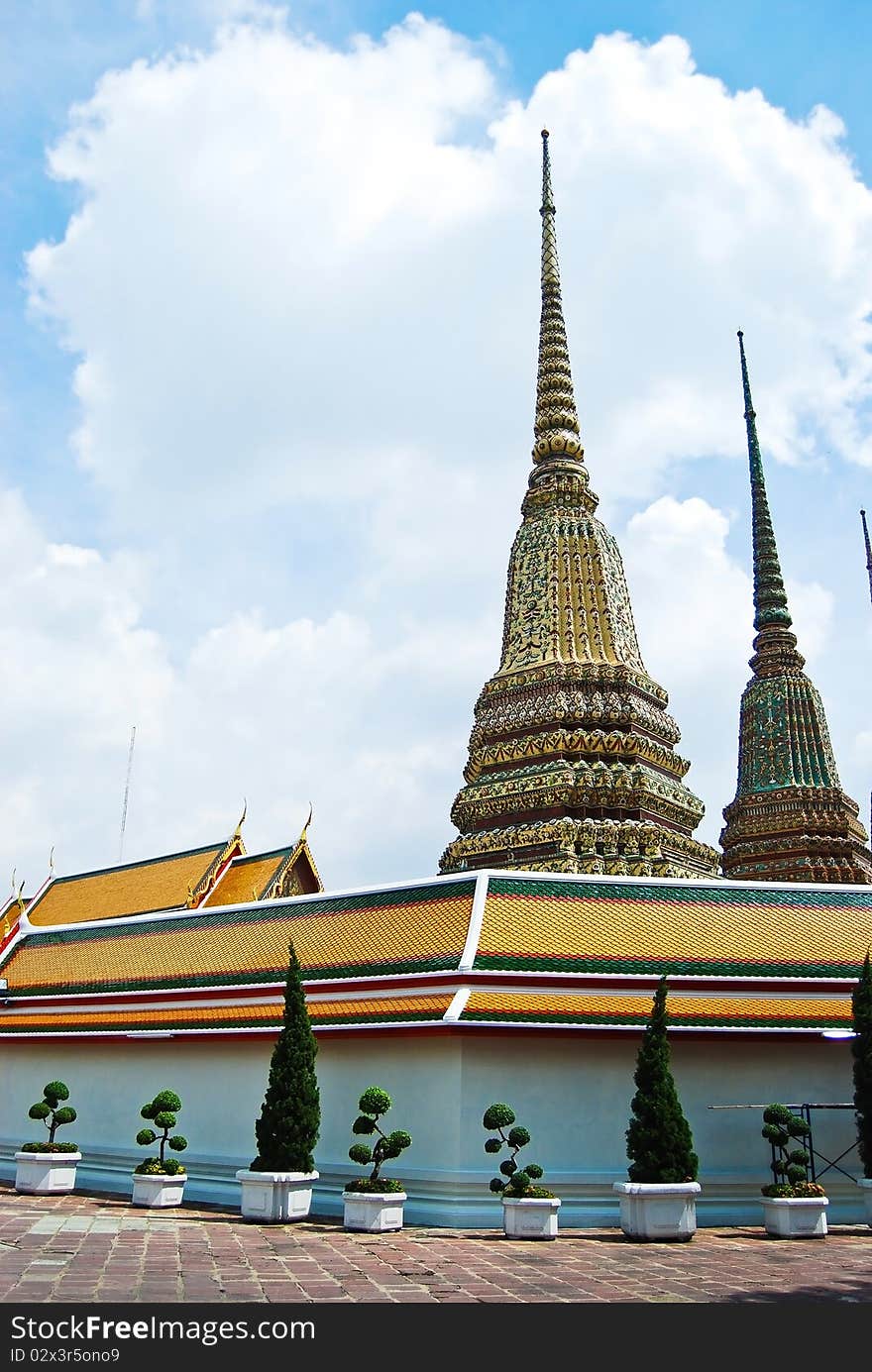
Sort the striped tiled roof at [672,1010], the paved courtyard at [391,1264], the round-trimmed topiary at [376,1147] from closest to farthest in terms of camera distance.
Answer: the paved courtyard at [391,1264] → the round-trimmed topiary at [376,1147] → the striped tiled roof at [672,1010]

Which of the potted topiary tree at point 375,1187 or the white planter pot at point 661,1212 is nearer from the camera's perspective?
the white planter pot at point 661,1212

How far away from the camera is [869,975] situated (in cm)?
1474

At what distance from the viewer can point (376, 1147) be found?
14.4 meters

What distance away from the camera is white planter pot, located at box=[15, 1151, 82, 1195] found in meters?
17.4

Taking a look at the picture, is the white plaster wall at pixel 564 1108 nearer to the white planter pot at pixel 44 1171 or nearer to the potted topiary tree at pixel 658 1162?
the potted topiary tree at pixel 658 1162

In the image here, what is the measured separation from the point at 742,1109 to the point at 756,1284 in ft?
18.7

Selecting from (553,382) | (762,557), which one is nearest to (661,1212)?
(553,382)

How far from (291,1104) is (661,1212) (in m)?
4.71

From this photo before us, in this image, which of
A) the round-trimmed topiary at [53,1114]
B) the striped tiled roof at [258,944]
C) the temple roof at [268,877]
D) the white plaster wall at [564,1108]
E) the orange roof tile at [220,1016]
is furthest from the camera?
the temple roof at [268,877]

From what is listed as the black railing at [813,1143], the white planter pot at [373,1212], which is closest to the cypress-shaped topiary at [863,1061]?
the black railing at [813,1143]

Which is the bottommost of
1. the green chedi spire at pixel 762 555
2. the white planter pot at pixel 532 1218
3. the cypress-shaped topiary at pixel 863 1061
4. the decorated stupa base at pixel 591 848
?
the white planter pot at pixel 532 1218

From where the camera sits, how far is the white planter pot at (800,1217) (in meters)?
13.5

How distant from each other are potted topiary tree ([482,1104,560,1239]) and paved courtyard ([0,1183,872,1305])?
26 cm
